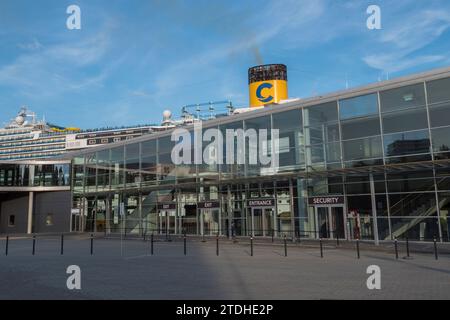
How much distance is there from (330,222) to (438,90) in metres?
9.48

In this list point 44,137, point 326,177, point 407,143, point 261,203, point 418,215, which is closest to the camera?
point 418,215

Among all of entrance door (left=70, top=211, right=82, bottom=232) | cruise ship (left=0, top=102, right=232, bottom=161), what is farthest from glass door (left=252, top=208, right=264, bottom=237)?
cruise ship (left=0, top=102, right=232, bottom=161)

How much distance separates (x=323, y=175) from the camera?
25.1m

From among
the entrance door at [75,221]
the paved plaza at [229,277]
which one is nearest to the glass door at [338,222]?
the paved plaza at [229,277]

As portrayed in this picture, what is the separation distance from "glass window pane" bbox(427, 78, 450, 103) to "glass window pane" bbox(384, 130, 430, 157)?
176 cm

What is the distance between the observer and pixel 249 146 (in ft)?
97.9

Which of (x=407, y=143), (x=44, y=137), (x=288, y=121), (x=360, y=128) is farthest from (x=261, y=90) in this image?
(x=44, y=137)

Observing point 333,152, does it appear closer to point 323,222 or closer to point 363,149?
point 363,149

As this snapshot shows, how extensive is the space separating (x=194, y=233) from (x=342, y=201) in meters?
13.0

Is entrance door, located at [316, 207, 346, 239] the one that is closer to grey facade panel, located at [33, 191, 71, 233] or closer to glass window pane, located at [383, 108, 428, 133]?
glass window pane, located at [383, 108, 428, 133]

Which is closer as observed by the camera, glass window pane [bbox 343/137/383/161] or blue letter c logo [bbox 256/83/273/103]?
glass window pane [bbox 343/137/383/161]

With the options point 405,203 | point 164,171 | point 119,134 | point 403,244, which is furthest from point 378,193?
point 119,134

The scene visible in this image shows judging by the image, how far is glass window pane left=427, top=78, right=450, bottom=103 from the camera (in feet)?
71.7

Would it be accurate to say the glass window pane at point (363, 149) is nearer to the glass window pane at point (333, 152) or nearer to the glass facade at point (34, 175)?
the glass window pane at point (333, 152)
